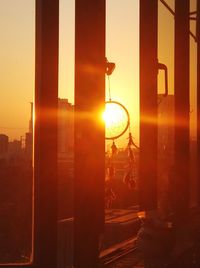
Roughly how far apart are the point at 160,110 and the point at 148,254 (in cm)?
157

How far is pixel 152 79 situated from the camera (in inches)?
158

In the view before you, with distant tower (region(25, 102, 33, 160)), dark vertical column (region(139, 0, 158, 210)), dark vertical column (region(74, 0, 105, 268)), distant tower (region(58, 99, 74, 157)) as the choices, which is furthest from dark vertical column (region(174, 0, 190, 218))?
distant tower (region(25, 102, 33, 160))

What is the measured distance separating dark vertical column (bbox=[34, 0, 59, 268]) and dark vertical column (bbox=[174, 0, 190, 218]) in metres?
2.58

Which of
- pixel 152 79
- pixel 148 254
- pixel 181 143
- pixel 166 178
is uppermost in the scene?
pixel 152 79

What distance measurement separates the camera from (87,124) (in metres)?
2.80

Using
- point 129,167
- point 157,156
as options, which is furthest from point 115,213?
point 157,156

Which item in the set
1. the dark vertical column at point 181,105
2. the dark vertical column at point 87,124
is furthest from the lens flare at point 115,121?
the dark vertical column at point 181,105

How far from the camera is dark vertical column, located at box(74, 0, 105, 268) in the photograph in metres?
2.77

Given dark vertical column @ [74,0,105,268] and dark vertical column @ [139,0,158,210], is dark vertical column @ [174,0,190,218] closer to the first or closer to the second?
dark vertical column @ [139,0,158,210]

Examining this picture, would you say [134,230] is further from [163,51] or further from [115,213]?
[163,51]

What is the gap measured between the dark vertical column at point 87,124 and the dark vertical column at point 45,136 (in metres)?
0.32

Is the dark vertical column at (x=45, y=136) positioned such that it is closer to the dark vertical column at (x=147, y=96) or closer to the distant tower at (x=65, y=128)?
the distant tower at (x=65, y=128)

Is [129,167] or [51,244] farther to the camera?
[129,167]

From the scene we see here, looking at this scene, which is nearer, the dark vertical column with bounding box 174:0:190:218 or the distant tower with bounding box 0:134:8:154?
the distant tower with bounding box 0:134:8:154
